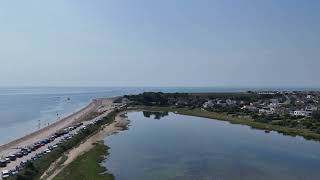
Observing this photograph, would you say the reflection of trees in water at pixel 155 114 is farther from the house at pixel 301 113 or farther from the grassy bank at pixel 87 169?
the grassy bank at pixel 87 169

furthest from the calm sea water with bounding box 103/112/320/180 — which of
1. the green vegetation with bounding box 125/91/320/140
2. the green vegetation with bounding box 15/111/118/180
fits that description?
the green vegetation with bounding box 125/91/320/140

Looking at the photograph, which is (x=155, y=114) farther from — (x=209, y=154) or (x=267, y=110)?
(x=209, y=154)

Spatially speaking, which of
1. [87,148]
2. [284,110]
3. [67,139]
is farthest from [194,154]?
[284,110]

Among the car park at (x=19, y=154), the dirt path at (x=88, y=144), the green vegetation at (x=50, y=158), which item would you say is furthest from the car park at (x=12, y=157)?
the dirt path at (x=88, y=144)

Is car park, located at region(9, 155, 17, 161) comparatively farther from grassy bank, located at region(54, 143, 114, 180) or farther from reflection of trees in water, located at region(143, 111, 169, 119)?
reflection of trees in water, located at region(143, 111, 169, 119)

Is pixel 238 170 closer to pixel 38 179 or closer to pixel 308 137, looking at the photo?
pixel 38 179

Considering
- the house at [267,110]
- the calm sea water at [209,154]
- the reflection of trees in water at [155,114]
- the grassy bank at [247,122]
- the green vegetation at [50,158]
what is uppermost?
the house at [267,110]
